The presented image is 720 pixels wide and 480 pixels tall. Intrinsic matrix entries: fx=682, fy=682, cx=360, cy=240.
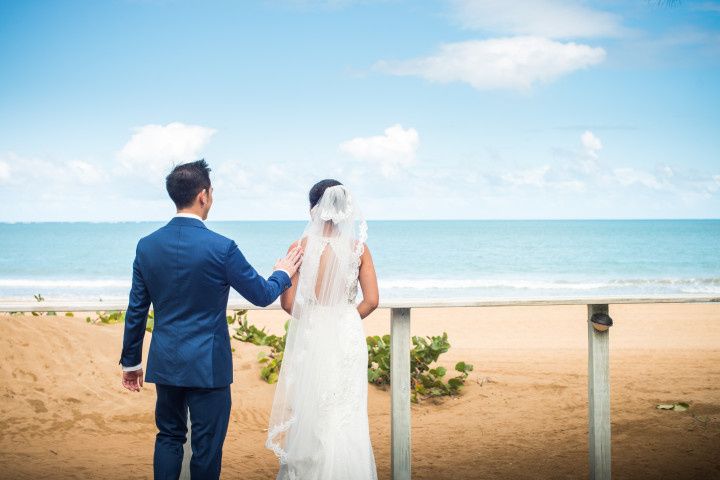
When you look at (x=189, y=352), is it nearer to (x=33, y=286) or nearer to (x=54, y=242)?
(x=33, y=286)

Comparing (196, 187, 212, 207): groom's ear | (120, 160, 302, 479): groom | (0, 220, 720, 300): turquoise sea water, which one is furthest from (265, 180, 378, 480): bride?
(0, 220, 720, 300): turquoise sea water

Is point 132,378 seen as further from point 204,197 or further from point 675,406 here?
point 675,406

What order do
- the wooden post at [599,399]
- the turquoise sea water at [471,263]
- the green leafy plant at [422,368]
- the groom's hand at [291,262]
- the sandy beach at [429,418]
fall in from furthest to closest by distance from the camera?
the turquoise sea water at [471,263] < the green leafy plant at [422,368] < the sandy beach at [429,418] < the wooden post at [599,399] < the groom's hand at [291,262]

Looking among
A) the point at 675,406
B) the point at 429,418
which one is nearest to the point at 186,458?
the point at 429,418

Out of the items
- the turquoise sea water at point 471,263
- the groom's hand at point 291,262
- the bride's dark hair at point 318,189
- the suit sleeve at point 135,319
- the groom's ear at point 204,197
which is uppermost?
the turquoise sea water at point 471,263

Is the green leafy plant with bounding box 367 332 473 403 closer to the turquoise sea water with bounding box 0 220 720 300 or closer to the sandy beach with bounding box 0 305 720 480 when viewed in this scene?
the sandy beach with bounding box 0 305 720 480

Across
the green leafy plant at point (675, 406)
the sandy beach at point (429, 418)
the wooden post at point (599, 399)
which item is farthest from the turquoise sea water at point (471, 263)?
the wooden post at point (599, 399)

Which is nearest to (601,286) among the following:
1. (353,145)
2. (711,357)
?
(711,357)

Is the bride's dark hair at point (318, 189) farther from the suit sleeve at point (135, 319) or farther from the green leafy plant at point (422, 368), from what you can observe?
the green leafy plant at point (422, 368)

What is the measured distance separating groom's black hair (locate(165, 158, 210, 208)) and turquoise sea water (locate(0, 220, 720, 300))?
1324 cm

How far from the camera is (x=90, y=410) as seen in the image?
547 cm

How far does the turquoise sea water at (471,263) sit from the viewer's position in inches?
950

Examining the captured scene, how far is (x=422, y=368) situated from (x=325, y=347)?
3.02m

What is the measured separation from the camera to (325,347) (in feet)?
11.7
